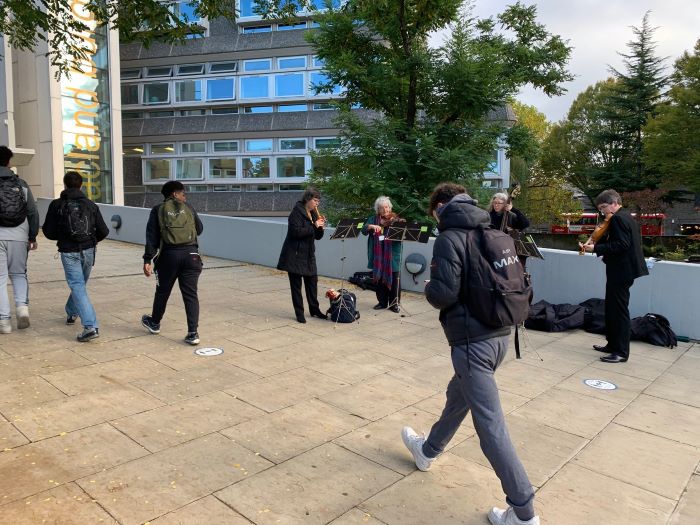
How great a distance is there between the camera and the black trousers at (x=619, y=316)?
601 centimetres

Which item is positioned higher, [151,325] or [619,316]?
[619,316]

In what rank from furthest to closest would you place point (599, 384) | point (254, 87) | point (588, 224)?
point (588, 224), point (254, 87), point (599, 384)

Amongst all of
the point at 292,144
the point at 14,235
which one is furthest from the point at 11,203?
the point at 292,144

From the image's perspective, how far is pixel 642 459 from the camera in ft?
12.1

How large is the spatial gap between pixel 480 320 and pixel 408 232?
5.07m

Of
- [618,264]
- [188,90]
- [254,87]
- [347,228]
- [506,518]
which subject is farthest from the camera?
[188,90]

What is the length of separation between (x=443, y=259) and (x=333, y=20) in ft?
38.4

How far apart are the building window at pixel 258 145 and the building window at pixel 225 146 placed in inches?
29.6

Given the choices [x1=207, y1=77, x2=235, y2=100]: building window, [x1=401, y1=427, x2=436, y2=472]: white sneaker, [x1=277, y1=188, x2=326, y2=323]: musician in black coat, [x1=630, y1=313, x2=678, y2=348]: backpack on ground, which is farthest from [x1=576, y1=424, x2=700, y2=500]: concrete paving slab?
[x1=207, y1=77, x2=235, y2=100]: building window

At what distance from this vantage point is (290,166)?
2967cm

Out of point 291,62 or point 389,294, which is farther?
point 291,62

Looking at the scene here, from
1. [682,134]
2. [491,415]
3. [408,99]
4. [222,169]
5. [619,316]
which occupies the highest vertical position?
[682,134]

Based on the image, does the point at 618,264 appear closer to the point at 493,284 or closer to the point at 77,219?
the point at 493,284

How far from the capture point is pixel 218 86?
30500 mm
